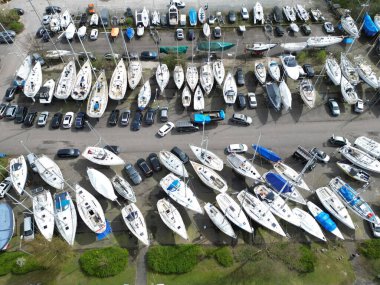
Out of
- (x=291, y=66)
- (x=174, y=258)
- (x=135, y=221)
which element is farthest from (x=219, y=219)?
(x=291, y=66)

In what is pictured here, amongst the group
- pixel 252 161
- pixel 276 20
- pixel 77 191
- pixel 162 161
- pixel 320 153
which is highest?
pixel 276 20

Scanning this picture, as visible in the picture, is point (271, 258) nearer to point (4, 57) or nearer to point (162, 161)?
point (162, 161)

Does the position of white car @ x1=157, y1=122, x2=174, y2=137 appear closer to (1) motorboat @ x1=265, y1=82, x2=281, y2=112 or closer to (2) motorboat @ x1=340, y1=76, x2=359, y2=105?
(1) motorboat @ x1=265, y1=82, x2=281, y2=112

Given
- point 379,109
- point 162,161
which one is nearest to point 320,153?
point 379,109

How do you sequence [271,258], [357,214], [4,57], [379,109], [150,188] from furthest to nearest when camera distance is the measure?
1. [4,57]
2. [379,109]
3. [150,188]
4. [357,214]
5. [271,258]

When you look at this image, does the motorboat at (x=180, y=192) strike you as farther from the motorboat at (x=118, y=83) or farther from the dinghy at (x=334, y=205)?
the motorboat at (x=118, y=83)

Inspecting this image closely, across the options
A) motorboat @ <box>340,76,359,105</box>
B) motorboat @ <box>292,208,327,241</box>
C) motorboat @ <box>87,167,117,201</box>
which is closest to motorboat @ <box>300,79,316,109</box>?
motorboat @ <box>340,76,359,105</box>

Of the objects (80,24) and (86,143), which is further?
(80,24)
